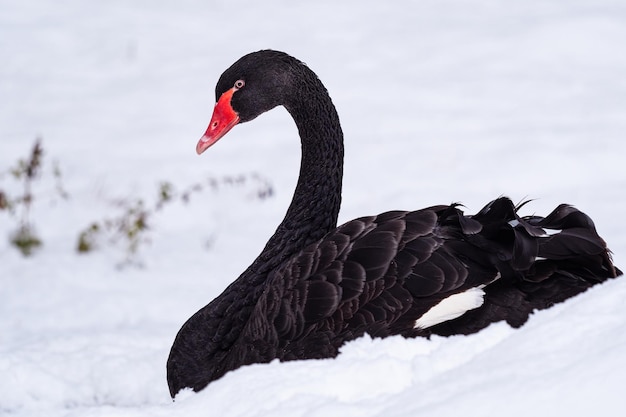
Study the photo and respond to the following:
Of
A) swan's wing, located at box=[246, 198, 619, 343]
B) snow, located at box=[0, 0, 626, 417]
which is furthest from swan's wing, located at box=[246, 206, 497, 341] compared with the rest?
snow, located at box=[0, 0, 626, 417]

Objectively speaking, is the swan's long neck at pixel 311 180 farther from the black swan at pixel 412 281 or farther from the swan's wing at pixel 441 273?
the swan's wing at pixel 441 273

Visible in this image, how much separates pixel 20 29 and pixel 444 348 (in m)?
8.88

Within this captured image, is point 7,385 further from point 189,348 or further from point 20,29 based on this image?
point 20,29

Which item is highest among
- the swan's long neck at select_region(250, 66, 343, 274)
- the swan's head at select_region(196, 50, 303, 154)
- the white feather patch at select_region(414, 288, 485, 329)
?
the swan's head at select_region(196, 50, 303, 154)

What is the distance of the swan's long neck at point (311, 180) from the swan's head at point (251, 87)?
67 millimetres

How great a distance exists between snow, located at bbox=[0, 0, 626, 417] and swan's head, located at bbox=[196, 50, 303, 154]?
1.19 metres

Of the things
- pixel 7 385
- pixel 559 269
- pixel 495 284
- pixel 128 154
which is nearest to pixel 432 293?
pixel 495 284

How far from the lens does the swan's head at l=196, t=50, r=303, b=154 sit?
14.2 ft

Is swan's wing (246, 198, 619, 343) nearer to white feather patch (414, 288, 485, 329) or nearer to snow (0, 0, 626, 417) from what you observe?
white feather patch (414, 288, 485, 329)

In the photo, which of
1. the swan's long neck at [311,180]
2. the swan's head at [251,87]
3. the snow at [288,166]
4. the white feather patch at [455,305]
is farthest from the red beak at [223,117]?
the white feather patch at [455,305]

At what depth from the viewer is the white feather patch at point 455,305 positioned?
3238 mm

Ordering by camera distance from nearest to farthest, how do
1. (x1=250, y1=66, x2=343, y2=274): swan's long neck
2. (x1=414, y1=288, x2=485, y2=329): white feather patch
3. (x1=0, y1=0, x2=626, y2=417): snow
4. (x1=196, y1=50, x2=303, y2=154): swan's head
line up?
(x1=0, y1=0, x2=626, y2=417): snow → (x1=414, y1=288, x2=485, y2=329): white feather patch → (x1=250, y1=66, x2=343, y2=274): swan's long neck → (x1=196, y1=50, x2=303, y2=154): swan's head

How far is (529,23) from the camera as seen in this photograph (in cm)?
991

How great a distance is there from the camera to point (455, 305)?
324 centimetres
